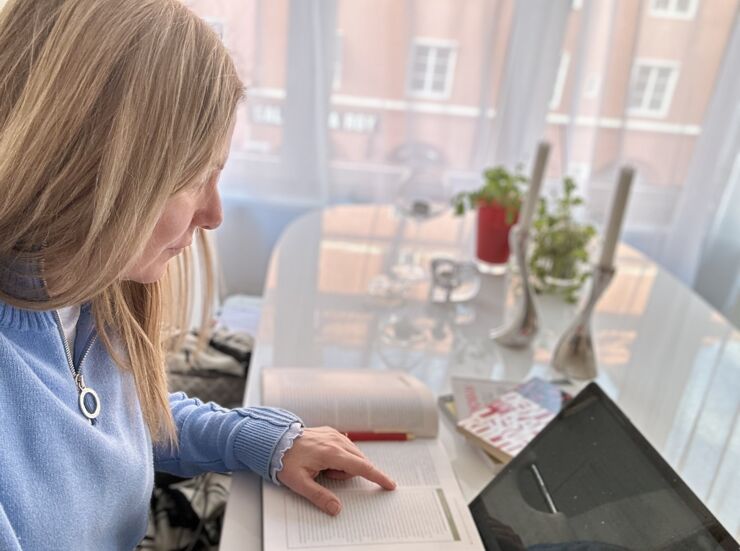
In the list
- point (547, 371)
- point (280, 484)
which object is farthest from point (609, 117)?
point (280, 484)

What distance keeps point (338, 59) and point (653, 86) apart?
99cm

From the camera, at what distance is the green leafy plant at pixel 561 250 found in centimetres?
156

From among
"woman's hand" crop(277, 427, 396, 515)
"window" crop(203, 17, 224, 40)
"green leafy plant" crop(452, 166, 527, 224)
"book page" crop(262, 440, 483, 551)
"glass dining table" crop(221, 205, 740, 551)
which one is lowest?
"glass dining table" crop(221, 205, 740, 551)

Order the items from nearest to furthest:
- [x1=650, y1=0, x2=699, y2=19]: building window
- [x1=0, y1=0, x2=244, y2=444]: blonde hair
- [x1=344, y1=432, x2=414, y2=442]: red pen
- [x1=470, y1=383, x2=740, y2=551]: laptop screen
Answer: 1. [x1=0, y1=0, x2=244, y2=444]: blonde hair
2. [x1=470, y1=383, x2=740, y2=551]: laptop screen
3. [x1=344, y1=432, x2=414, y2=442]: red pen
4. [x1=650, y1=0, x2=699, y2=19]: building window

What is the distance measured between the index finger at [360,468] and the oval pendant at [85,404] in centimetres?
28

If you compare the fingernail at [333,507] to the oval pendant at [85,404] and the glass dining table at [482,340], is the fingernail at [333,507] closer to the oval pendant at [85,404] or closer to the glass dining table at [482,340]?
the glass dining table at [482,340]

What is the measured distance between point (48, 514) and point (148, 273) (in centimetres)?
26

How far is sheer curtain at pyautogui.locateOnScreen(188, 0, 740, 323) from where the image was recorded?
2213 millimetres

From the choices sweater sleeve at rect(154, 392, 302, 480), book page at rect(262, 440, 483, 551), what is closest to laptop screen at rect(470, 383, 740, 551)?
book page at rect(262, 440, 483, 551)

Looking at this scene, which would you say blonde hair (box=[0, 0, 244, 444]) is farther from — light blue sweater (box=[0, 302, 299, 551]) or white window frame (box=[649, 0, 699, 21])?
white window frame (box=[649, 0, 699, 21])

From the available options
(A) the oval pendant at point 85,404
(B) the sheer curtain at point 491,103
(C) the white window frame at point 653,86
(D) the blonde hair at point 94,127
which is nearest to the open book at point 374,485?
(A) the oval pendant at point 85,404

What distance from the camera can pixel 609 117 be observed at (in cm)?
236

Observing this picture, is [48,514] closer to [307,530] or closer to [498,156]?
[307,530]

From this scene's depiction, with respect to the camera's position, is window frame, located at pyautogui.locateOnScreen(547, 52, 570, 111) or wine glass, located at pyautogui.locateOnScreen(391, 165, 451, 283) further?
window frame, located at pyautogui.locateOnScreen(547, 52, 570, 111)
